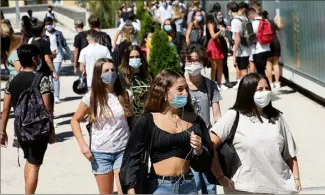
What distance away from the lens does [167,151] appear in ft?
16.4

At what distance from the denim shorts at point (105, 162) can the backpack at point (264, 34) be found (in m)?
7.81

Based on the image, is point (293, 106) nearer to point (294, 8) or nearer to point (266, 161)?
point (294, 8)

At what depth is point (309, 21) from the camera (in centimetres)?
1339

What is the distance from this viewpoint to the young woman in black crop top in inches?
197

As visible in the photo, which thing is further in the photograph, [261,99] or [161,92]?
[261,99]

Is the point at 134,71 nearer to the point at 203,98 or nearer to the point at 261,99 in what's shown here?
the point at 203,98

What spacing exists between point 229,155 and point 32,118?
257cm

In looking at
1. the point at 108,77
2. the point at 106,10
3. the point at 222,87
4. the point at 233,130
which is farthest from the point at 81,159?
the point at 106,10

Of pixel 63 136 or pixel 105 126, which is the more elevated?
pixel 105 126

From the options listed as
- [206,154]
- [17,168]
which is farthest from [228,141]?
[17,168]

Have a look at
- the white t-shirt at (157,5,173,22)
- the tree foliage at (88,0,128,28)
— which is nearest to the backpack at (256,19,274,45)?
the white t-shirt at (157,5,173,22)

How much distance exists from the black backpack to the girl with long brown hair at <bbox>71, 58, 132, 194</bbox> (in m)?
0.77

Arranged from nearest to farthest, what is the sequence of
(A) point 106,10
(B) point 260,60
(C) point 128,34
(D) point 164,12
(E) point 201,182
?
(E) point 201,182 → (C) point 128,34 → (B) point 260,60 → (D) point 164,12 → (A) point 106,10

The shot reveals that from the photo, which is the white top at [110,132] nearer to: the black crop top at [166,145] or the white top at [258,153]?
the white top at [258,153]
